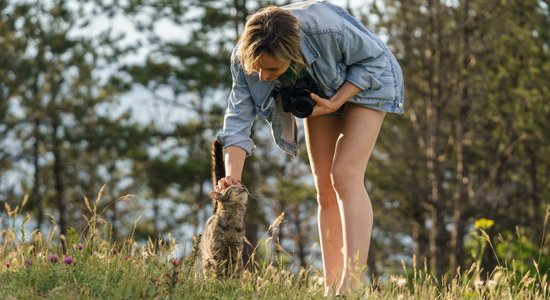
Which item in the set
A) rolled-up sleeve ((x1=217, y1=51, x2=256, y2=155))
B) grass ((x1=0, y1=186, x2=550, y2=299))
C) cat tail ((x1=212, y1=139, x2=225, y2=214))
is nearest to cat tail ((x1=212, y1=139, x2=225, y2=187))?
cat tail ((x1=212, y1=139, x2=225, y2=214))

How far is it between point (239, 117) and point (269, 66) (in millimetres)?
492

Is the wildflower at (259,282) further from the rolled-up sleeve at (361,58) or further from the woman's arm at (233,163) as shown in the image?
the rolled-up sleeve at (361,58)

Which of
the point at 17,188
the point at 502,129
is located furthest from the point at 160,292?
the point at 17,188

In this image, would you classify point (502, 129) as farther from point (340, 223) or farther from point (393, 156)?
point (340, 223)

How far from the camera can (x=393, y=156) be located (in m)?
15.4

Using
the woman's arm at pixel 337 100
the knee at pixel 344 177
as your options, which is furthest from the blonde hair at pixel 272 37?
the knee at pixel 344 177

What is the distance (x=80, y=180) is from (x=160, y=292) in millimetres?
23125

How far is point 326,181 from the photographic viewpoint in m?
4.51

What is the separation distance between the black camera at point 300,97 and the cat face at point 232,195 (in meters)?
0.48

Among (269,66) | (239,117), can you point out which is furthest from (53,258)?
(269,66)

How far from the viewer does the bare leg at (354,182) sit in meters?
4.13

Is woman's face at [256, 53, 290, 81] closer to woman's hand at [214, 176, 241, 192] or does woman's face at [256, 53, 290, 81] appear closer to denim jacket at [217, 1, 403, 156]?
denim jacket at [217, 1, 403, 156]

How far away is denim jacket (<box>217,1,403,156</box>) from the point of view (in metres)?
4.12

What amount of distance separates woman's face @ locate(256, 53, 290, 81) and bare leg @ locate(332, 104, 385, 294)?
463 mm
